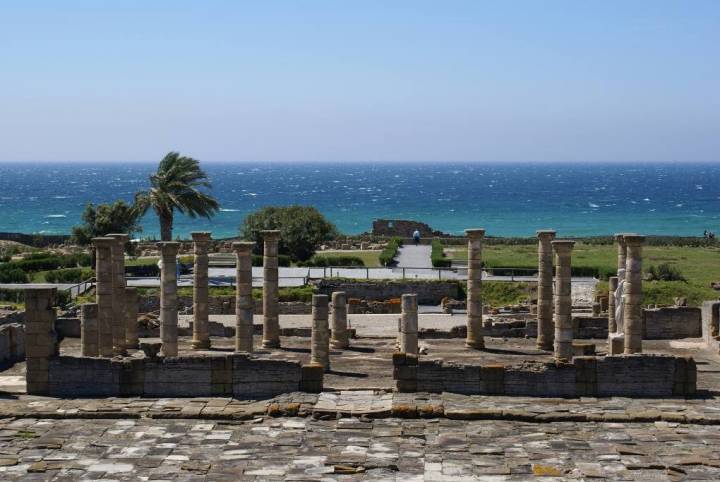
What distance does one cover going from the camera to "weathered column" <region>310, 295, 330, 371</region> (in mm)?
29547

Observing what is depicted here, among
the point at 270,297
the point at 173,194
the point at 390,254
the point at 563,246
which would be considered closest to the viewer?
the point at 563,246

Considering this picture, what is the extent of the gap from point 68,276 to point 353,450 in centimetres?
3121

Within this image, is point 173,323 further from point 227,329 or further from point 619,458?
point 619,458

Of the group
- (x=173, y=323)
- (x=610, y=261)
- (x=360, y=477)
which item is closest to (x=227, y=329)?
(x=173, y=323)

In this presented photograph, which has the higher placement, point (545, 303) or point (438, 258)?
point (545, 303)

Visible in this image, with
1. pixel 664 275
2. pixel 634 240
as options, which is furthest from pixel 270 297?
pixel 664 275

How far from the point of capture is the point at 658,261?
62531 millimetres

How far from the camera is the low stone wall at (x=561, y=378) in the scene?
86.3 ft

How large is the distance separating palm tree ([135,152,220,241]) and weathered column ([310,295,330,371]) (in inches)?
818

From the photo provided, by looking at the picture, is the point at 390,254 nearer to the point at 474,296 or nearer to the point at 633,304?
the point at 474,296

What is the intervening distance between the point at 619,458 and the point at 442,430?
3582 millimetres

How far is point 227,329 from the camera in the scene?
35.5m

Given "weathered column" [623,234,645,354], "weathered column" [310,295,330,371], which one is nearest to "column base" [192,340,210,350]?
"weathered column" [310,295,330,371]

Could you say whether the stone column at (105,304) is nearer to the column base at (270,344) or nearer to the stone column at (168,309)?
the stone column at (168,309)
